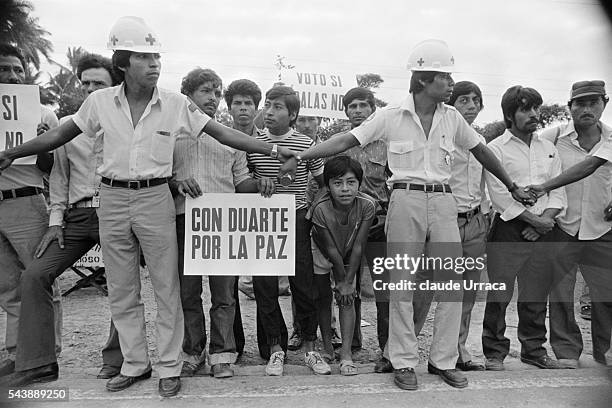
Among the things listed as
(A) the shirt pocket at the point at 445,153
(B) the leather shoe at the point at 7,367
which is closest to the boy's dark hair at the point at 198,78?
(A) the shirt pocket at the point at 445,153

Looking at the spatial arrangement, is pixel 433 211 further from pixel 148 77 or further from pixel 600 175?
pixel 148 77

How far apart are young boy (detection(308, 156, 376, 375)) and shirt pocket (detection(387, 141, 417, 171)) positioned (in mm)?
322

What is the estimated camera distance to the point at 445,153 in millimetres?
3451

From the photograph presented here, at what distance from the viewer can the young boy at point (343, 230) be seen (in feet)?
11.8

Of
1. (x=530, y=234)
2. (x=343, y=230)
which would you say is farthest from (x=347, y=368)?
(x=530, y=234)

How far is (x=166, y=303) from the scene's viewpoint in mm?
3227

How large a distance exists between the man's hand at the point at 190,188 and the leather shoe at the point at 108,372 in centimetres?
132

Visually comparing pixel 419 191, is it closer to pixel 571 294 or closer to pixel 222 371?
pixel 571 294

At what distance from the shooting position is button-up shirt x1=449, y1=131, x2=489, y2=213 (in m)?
3.77

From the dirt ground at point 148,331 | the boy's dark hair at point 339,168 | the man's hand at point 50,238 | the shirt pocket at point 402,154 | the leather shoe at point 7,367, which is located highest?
the shirt pocket at point 402,154

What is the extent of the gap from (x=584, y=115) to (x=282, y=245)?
2494mm

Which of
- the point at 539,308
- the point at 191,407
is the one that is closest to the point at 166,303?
the point at 191,407

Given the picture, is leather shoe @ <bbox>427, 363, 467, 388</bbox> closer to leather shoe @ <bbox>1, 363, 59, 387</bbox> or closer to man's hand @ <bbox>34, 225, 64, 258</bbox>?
leather shoe @ <bbox>1, 363, 59, 387</bbox>

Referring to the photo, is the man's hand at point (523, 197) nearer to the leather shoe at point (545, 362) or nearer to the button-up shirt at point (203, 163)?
the leather shoe at point (545, 362)
